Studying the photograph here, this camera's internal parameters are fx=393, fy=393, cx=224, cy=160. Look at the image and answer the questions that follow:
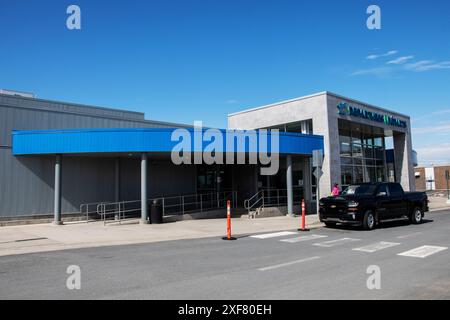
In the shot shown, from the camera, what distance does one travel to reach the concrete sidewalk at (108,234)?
12.2 metres

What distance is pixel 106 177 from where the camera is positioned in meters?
22.0

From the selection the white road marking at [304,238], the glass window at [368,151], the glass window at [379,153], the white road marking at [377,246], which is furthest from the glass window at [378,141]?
the white road marking at [377,246]

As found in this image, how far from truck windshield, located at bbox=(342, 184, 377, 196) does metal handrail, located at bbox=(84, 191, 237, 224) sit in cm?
806

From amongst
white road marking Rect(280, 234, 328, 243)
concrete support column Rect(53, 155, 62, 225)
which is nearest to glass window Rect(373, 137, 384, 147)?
white road marking Rect(280, 234, 328, 243)

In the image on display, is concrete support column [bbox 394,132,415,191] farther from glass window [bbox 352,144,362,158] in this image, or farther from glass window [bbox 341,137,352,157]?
glass window [bbox 341,137,352,157]

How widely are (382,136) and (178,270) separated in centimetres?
2875

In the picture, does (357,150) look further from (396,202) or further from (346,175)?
(396,202)

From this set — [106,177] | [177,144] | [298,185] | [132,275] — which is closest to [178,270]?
[132,275]

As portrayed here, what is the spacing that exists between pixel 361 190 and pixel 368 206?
3.21 feet

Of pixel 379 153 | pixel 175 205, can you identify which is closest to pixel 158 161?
pixel 175 205

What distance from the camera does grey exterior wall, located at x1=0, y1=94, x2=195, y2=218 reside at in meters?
18.9

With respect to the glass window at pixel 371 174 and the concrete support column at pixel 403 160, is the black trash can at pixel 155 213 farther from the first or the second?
the concrete support column at pixel 403 160

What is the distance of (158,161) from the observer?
24.2m

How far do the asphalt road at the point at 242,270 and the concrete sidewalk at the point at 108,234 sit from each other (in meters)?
1.25
